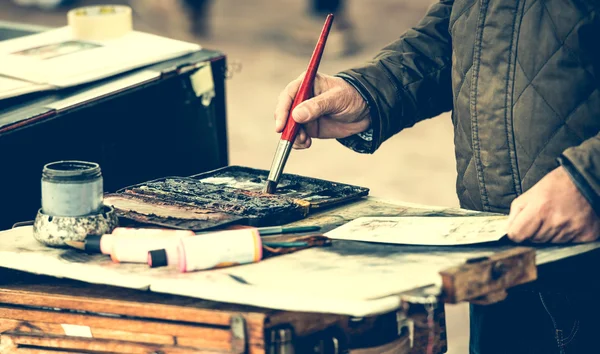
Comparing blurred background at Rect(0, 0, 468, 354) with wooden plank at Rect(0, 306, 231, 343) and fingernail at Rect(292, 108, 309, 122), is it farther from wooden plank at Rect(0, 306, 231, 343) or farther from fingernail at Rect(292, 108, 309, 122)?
wooden plank at Rect(0, 306, 231, 343)

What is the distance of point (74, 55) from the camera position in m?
2.00

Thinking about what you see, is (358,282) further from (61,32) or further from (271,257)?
(61,32)

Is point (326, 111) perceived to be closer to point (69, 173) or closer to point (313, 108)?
point (313, 108)

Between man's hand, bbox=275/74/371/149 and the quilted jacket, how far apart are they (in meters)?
0.02

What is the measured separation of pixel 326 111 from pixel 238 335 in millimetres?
578

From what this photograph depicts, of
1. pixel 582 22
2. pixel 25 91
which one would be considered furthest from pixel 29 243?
pixel 582 22

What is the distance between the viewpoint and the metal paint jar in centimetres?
139

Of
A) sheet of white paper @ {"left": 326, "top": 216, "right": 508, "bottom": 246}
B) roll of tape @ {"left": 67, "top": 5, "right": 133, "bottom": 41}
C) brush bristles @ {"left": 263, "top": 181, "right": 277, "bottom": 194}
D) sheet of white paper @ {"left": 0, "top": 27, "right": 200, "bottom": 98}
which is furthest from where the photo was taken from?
roll of tape @ {"left": 67, "top": 5, "right": 133, "bottom": 41}

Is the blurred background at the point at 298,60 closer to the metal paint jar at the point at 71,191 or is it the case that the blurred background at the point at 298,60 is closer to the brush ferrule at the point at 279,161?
the brush ferrule at the point at 279,161

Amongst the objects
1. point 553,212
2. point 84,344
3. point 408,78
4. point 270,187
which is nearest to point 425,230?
point 553,212

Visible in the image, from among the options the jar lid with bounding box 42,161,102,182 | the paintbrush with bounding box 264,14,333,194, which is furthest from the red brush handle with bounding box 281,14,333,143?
the jar lid with bounding box 42,161,102,182

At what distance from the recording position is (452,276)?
1.14 m

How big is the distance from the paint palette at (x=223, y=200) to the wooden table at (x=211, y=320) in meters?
0.16

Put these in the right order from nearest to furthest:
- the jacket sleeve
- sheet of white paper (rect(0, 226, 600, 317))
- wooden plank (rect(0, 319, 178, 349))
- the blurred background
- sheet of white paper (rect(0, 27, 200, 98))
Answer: sheet of white paper (rect(0, 226, 600, 317))
wooden plank (rect(0, 319, 178, 349))
the jacket sleeve
sheet of white paper (rect(0, 27, 200, 98))
the blurred background
